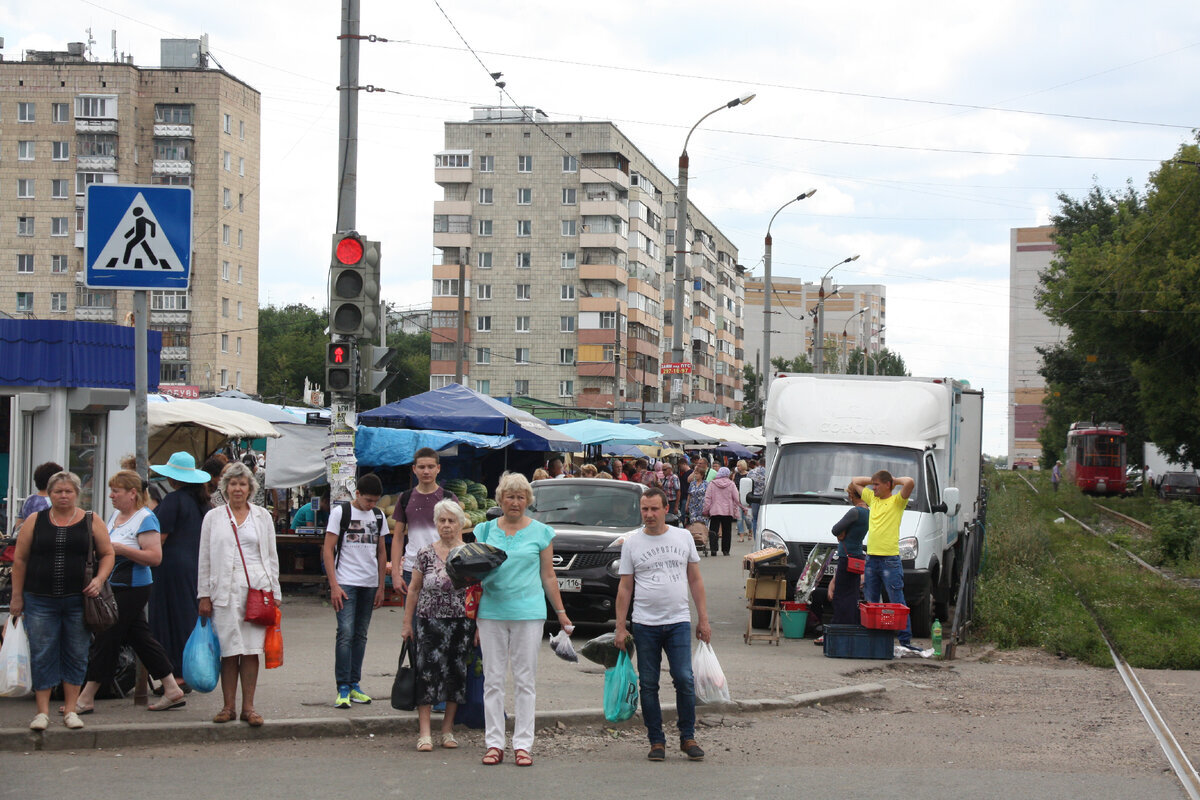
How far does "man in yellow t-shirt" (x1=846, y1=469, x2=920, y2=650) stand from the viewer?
1314cm

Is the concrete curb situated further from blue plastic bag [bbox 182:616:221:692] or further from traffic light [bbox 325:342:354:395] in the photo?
traffic light [bbox 325:342:354:395]

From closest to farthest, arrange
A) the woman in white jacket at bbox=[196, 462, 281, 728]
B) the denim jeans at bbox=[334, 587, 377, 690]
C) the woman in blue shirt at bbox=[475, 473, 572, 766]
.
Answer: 1. the woman in blue shirt at bbox=[475, 473, 572, 766]
2. the woman in white jacket at bbox=[196, 462, 281, 728]
3. the denim jeans at bbox=[334, 587, 377, 690]

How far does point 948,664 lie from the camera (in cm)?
1255

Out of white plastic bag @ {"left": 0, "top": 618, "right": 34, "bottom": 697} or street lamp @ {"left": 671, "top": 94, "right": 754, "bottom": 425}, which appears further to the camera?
street lamp @ {"left": 671, "top": 94, "right": 754, "bottom": 425}

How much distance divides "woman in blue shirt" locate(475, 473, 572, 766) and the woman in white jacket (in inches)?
58.9

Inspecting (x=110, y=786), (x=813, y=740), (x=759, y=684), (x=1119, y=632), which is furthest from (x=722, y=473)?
(x=110, y=786)

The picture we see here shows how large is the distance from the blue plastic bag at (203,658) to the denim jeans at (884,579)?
7.13 meters

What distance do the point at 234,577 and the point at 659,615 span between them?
8.62ft

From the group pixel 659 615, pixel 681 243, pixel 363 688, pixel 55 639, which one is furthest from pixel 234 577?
pixel 681 243

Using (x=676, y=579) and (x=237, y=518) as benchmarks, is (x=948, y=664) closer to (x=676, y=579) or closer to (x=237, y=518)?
(x=676, y=579)

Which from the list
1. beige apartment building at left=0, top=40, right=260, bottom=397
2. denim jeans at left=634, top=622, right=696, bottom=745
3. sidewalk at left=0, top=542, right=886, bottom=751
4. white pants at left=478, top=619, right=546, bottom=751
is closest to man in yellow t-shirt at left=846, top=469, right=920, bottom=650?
sidewalk at left=0, top=542, right=886, bottom=751

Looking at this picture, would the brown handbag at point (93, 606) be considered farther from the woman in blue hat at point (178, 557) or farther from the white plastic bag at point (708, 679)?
the white plastic bag at point (708, 679)

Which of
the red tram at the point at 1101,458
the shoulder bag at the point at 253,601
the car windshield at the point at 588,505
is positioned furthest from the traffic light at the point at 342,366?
the red tram at the point at 1101,458

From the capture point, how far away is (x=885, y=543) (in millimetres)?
13188
